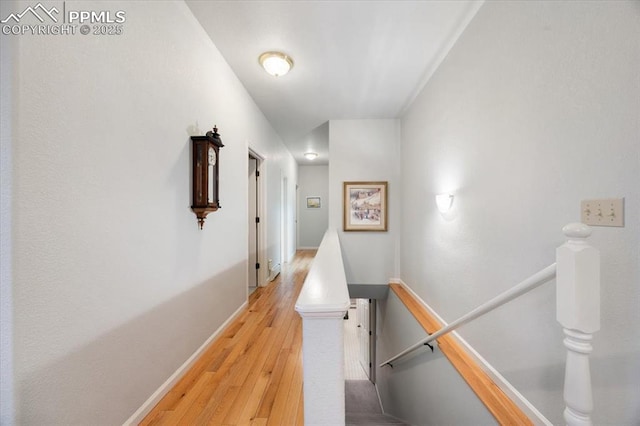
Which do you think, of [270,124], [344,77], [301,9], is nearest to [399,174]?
[344,77]

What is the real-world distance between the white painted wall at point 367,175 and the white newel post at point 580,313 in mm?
3112

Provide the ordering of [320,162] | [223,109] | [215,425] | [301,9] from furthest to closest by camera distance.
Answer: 1. [320,162]
2. [223,109]
3. [301,9]
4. [215,425]

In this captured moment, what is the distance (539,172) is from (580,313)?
0.76 meters

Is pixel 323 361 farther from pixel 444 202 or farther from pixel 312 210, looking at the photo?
pixel 312 210

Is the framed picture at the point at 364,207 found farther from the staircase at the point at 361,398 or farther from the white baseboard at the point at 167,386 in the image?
the staircase at the point at 361,398

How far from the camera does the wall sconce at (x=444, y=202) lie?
2.13 m

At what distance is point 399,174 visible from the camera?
3.83 metres

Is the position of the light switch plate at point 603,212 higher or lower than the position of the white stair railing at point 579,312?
higher

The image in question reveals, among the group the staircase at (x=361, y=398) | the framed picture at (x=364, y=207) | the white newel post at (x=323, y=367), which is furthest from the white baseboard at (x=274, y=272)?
the white newel post at (x=323, y=367)

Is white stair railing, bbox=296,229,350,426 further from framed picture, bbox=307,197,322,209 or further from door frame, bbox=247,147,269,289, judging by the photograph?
framed picture, bbox=307,197,322,209

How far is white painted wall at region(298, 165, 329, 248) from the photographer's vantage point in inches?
302

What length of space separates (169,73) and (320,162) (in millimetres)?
5910

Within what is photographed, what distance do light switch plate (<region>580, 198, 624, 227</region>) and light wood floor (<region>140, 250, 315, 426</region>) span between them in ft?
5.41

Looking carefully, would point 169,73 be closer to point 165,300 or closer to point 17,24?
point 17,24
